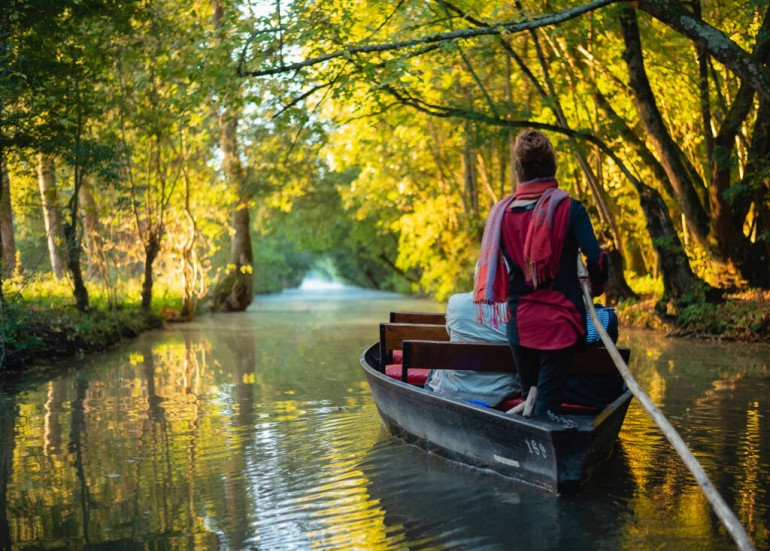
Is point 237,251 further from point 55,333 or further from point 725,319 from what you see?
point 725,319

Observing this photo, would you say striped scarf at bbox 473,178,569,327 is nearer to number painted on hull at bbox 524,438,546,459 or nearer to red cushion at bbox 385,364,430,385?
number painted on hull at bbox 524,438,546,459

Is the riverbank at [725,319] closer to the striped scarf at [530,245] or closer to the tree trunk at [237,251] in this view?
the striped scarf at [530,245]

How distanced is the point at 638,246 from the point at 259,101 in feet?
44.3

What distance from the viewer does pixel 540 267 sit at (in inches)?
198

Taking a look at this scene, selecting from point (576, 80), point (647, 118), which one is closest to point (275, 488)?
point (647, 118)

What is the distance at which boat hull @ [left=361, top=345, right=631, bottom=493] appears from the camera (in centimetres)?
510

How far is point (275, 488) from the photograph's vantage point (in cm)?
576

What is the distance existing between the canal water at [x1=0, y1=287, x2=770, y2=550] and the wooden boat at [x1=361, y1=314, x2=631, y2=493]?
0.40ft

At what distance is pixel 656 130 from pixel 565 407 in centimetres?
1028

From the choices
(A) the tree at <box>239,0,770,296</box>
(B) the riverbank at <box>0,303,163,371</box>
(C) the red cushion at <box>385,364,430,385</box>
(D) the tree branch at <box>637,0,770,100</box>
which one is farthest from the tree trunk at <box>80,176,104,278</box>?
(D) the tree branch at <box>637,0,770,100</box>

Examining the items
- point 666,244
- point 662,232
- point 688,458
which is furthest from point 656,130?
point 688,458

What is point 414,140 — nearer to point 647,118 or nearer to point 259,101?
point 647,118

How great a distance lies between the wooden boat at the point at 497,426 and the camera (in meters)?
5.14

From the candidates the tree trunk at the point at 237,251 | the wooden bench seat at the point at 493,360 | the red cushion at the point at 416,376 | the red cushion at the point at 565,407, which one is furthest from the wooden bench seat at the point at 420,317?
the tree trunk at the point at 237,251
